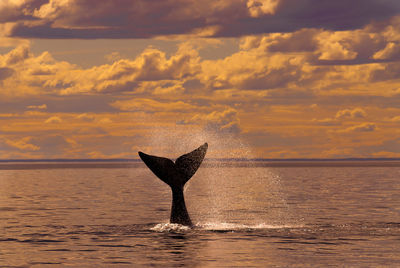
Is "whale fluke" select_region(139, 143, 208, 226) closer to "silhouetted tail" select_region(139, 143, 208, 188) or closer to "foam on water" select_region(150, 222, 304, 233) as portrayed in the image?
"silhouetted tail" select_region(139, 143, 208, 188)

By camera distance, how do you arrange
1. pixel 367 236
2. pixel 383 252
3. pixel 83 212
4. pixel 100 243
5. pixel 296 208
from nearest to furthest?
pixel 383 252 → pixel 100 243 → pixel 367 236 → pixel 83 212 → pixel 296 208

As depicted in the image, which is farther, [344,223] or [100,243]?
[344,223]

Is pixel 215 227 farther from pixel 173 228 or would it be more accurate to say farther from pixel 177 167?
pixel 177 167

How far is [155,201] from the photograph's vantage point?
52.2 metres

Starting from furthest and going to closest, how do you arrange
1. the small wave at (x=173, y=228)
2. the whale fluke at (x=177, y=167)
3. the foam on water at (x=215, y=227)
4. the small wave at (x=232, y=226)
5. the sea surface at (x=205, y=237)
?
1. the small wave at (x=232, y=226)
2. the foam on water at (x=215, y=227)
3. the small wave at (x=173, y=228)
4. the whale fluke at (x=177, y=167)
5. the sea surface at (x=205, y=237)

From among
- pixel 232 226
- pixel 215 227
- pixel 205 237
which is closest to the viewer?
pixel 205 237

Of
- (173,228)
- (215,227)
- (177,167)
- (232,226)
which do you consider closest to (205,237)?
(173,228)

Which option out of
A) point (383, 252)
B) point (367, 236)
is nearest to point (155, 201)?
point (367, 236)

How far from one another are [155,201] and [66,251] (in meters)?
27.7

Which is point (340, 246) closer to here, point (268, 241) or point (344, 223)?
point (268, 241)

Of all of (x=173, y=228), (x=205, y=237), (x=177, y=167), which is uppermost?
(x=177, y=167)

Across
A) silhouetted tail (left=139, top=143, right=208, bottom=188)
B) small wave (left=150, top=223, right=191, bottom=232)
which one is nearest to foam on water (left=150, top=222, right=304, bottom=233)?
small wave (left=150, top=223, right=191, bottom=232)

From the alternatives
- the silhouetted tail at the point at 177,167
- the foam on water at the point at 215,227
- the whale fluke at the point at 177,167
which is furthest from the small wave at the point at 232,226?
the silhouetted tail at the point at 177,167

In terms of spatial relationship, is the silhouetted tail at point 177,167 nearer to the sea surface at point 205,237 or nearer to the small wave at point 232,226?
the sea surface at point 205,237
